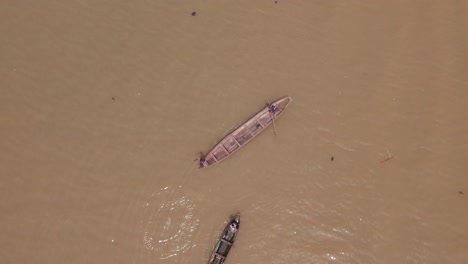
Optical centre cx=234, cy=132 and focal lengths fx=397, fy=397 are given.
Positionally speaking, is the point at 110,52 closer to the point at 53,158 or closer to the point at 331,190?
the point at 53,158

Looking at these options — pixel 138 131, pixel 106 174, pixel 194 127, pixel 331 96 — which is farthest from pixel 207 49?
pixel 106 174

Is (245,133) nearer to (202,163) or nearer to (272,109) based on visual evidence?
(272,109)

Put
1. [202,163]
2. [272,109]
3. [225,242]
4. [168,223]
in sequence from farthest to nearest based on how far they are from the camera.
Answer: [272,109]
[202,163]
[168,223]
[225,242]

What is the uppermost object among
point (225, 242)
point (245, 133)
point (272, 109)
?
point (272, 109)

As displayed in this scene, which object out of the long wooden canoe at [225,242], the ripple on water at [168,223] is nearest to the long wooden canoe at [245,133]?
the ripple on water at [168,223]

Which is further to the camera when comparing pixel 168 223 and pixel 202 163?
pixel 202 163

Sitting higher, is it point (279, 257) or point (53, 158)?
point (53, 158)

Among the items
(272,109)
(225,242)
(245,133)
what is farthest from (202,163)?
(272,109)
